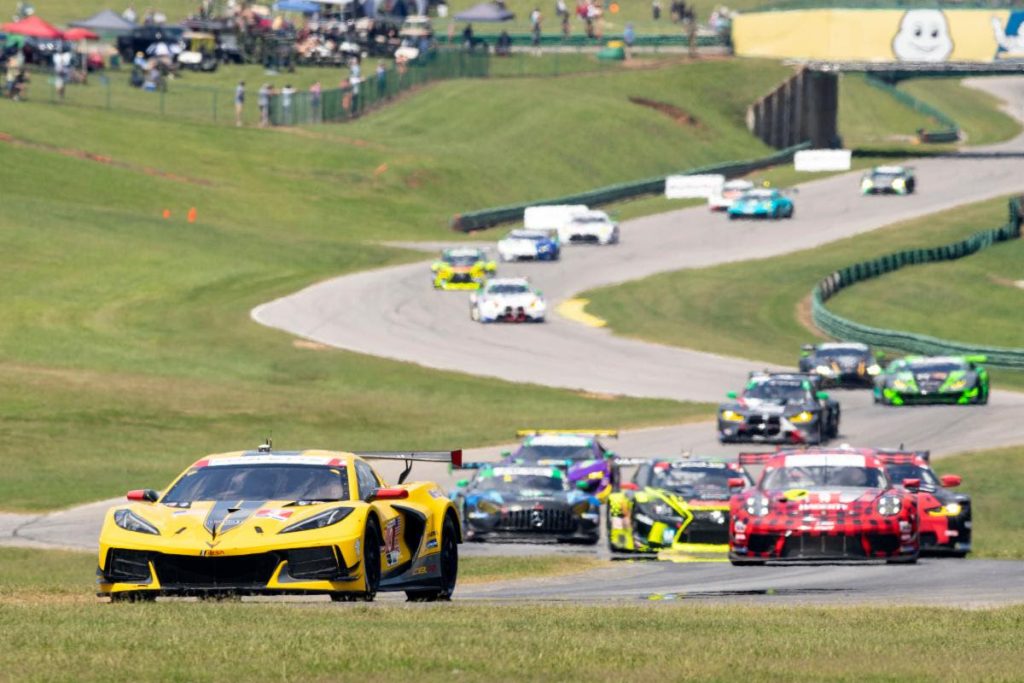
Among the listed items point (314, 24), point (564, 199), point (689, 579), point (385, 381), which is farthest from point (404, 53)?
point (689, 579)

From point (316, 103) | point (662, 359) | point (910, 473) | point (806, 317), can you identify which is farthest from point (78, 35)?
point (910, 473)

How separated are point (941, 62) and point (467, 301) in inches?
2011

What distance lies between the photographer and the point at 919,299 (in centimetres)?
6594

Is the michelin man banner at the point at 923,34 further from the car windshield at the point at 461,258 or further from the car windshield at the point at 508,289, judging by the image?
the car windshield at the point at 508,289

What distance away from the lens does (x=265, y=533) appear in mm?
14086

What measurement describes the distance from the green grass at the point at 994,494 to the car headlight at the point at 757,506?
4.17 m

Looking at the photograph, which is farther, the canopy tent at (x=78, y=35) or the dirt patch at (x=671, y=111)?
the dirt patch at (x=671, y=111)

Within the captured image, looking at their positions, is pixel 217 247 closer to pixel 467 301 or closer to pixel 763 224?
pixel 467 301

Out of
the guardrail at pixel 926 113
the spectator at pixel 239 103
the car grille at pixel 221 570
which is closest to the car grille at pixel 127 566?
the car grille at pixel 221 570

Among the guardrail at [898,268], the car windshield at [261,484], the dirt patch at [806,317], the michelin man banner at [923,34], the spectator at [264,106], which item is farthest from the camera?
the michelin man banner at [923,34]

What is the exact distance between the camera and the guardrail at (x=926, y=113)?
12659 centimetres

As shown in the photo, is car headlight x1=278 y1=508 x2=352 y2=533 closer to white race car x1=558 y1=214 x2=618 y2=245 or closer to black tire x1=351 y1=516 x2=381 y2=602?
black tire x1=351 y1=516 x2=381 y2=602

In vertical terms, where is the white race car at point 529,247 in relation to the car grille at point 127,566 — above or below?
below

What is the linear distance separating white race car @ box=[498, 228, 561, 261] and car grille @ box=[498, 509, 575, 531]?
1724 inches
